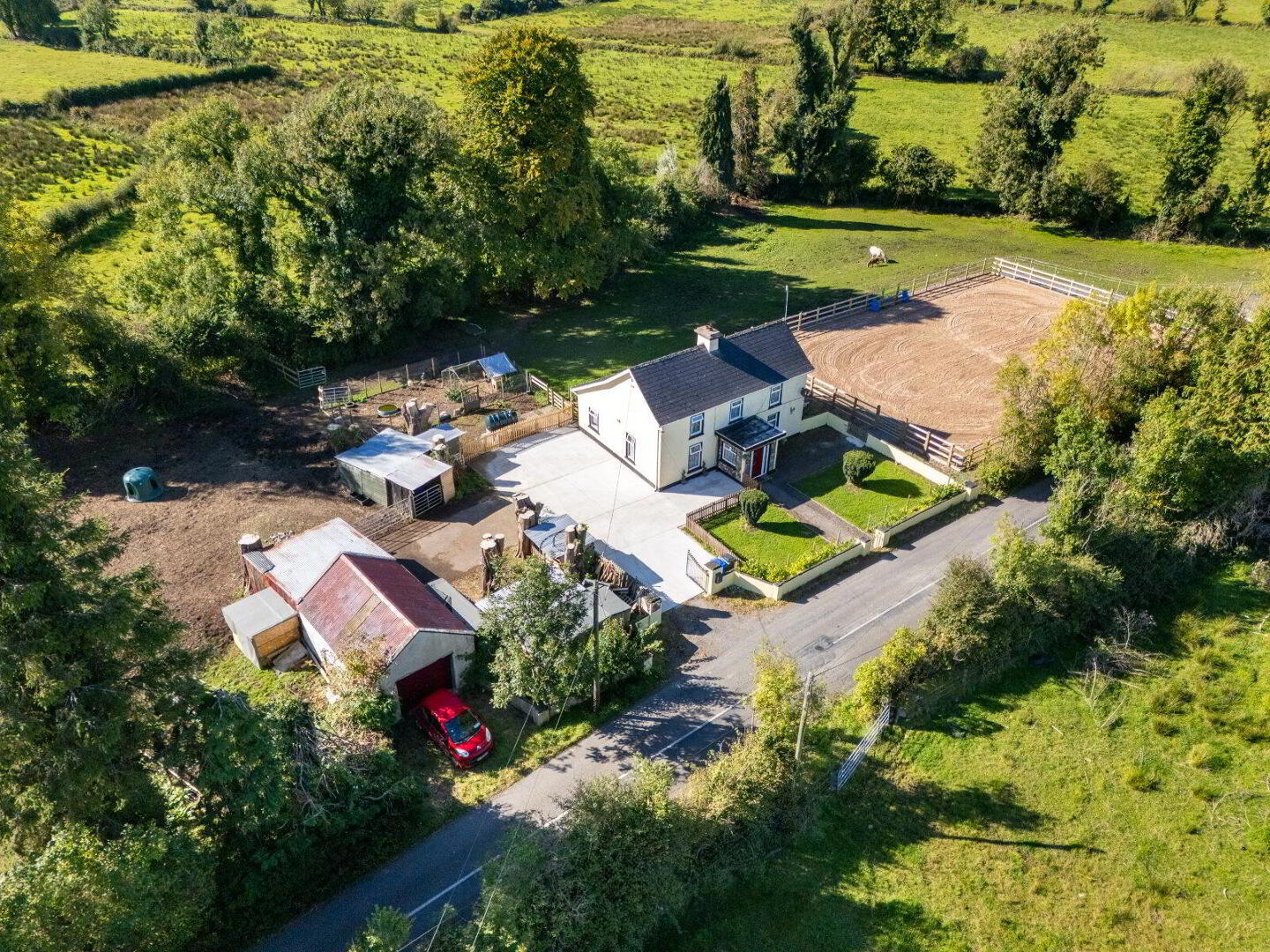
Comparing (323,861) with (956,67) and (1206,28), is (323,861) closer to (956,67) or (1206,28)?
(956,67)

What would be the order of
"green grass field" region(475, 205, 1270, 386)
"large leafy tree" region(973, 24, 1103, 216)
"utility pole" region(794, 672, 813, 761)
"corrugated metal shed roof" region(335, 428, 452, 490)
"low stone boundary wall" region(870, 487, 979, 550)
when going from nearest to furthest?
"utility pole" region(794, 672, 813, 761) < "low stone boundary wall" region(870, 487, 979, 550) < "corrugated metal shed roof" region(335, 428, 452, 490) < "green grass field" region(475, 205, 1270, 386) < "large leafy tree" region(973, 24, 1103, 216)

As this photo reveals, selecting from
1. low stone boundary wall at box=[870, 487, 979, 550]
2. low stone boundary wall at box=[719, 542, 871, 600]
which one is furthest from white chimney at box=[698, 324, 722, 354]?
low stone boundary wall at box=[719, 542, 871, 600]

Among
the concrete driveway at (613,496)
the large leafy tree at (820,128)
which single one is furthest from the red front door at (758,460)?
the large leafy tree at (820,128)

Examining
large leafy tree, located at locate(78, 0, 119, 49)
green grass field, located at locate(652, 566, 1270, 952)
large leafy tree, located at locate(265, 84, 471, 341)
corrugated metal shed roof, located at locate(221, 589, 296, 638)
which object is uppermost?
large leafy tree, located at locate(78, 0, 119, 49)

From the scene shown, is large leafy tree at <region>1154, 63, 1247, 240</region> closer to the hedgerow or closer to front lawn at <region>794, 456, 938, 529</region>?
front lawn at <region>794, 456, 938, 529</region>

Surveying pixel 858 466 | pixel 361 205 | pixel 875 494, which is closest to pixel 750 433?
pixel 858 466

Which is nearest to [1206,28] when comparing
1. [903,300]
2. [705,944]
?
[903,300]
